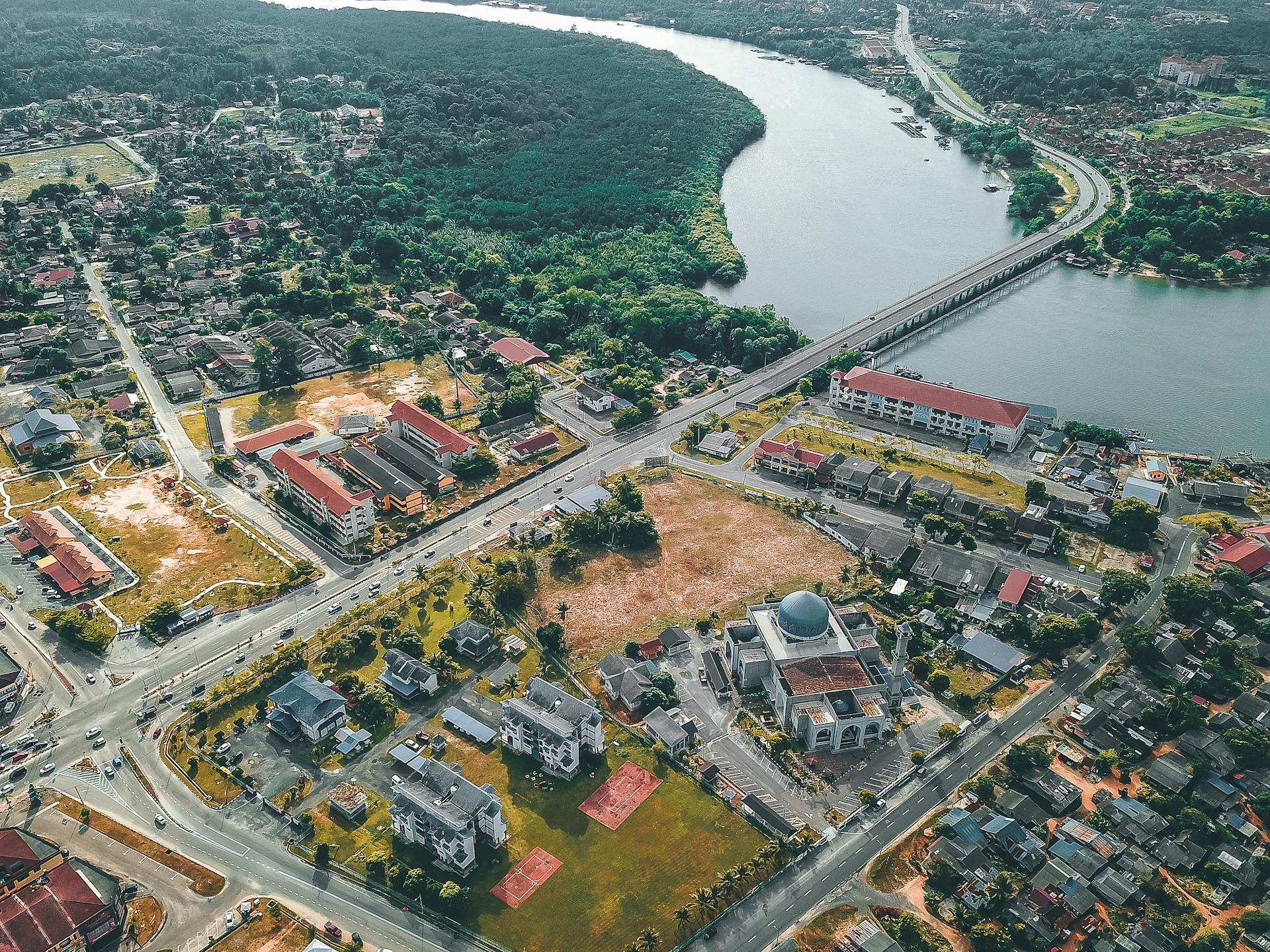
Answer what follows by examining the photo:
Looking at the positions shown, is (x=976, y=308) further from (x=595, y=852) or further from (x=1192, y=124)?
(x=595, y=852)

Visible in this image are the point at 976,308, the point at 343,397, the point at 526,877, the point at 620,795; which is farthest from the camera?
the point at 976,308

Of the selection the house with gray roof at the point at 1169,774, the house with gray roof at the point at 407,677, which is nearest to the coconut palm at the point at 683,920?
the house with gray roof at the point at 407,677

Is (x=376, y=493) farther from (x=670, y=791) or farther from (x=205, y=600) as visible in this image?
(x=670, y=791)

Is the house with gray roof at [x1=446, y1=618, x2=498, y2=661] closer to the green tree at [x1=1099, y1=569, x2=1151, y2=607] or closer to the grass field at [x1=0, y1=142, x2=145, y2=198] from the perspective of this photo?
the green tree at [x1=1099, y1=569, x2=1151, y2=607]

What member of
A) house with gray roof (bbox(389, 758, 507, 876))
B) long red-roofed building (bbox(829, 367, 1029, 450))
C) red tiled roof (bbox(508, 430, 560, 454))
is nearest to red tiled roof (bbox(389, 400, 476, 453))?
red tiled roof (bbox(508, 430, 560, 454))

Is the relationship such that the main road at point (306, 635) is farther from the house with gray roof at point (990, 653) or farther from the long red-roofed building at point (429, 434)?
the long red-roofed building at point (429, 434)

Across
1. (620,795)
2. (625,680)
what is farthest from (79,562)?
(620,795)
